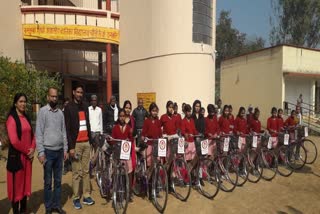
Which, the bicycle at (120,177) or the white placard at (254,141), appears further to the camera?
the white placard at (254,141)

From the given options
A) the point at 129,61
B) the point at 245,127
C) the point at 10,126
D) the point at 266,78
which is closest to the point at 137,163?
the point at 10,126

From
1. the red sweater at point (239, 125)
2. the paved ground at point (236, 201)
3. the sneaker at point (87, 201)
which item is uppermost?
the red sweater at point (239, 125)

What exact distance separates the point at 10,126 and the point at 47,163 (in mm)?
764

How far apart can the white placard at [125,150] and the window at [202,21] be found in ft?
24.3

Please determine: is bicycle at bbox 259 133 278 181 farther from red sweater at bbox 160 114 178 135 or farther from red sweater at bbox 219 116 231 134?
red sweater at bbox 160 114 178 135

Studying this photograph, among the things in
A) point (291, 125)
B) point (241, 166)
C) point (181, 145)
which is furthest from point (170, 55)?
point (181, 145)

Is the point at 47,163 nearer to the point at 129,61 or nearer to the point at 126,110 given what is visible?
the point at 126,110

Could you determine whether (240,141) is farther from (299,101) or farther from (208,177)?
(299,101)

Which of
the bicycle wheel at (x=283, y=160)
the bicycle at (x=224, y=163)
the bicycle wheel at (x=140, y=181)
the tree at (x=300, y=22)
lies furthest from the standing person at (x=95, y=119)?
the tree at (x=300, y=22)

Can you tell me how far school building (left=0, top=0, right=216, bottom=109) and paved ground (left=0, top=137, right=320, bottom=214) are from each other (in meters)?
5.22

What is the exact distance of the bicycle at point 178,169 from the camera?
6578 mm

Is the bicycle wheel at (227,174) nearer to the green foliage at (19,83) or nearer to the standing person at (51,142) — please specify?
the standing person at (51,142)

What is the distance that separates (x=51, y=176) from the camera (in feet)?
17.9

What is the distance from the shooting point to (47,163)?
5363mm
